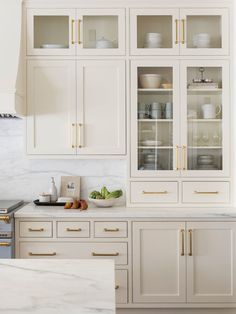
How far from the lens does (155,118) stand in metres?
3.13

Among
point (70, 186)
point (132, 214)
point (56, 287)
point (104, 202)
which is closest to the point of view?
point (56, 287)

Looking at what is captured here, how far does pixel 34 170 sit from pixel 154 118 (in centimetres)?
121

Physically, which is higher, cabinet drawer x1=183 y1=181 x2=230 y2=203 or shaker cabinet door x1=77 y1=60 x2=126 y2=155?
shaker cabinet door x1=77 y1=60 x2=126 y2=155

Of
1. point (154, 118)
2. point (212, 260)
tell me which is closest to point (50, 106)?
point (154, 118)

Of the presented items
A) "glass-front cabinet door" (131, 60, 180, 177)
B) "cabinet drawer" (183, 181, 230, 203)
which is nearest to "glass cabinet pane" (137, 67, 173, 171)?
"glass-front cabinet door" (131, 60, 180, 177)

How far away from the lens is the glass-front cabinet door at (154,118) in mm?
3105

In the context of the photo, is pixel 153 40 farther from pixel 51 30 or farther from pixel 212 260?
pixel 212 260

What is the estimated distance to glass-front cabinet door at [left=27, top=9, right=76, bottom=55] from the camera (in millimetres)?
3113

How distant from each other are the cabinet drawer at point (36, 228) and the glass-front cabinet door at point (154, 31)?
5.11 feet

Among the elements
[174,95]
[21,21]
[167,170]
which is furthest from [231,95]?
[21,21]

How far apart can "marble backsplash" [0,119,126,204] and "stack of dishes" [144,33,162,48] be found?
1.06 meters

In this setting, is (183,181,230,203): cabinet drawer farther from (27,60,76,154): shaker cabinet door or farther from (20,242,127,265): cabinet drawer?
(27,60,76,154): shaker cabinet door

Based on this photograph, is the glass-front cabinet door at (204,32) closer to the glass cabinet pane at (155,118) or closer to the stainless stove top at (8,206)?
the glass cabinet pane at (155,118)

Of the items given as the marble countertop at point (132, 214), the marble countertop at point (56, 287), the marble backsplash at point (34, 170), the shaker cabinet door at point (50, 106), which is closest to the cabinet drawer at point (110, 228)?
the marble countertop at point (132, 214)
